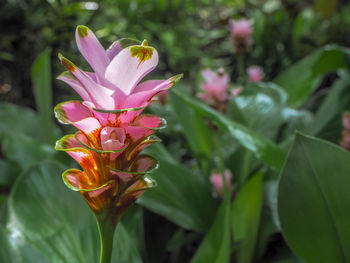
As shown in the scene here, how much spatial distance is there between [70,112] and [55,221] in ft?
1.04

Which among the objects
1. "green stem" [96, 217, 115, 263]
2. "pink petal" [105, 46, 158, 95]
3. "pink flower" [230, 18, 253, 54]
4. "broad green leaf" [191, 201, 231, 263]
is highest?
"pink petal" [105, 46, 158, 95]

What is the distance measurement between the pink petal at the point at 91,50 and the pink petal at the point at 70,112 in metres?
0.03

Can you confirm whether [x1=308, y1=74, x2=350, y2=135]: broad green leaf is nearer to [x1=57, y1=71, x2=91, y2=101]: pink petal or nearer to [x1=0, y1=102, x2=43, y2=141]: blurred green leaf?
[x1=57, y1=71, x2=91, y2=101]: pink petal

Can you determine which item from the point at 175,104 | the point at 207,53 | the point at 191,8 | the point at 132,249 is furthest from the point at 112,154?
the point at 191,8

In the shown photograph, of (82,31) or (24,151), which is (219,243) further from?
(24,151)

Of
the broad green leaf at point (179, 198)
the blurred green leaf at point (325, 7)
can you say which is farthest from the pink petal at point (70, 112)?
the blurred green leaf at point (325, 7)

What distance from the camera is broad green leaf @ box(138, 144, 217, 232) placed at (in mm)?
628

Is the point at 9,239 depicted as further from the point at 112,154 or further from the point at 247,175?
the point at 247,175

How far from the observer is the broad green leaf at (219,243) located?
0.46 metres

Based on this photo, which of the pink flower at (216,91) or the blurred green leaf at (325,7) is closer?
the pink flower at (216,91)

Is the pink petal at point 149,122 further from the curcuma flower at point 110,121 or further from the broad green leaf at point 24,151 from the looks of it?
the broad green leaf at point 24,151

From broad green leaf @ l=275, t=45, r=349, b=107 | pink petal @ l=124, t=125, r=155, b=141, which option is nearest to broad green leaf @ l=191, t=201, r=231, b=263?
pink petal @ l=124, t=125, r=155, b=141

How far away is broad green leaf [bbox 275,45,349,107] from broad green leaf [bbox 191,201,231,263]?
635 millimetres

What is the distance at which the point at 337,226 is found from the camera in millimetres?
435
